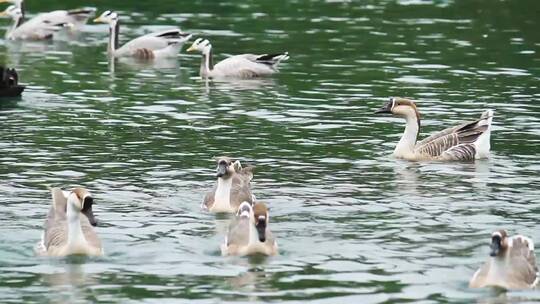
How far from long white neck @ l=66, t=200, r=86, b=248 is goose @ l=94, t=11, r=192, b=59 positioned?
20009 millimetres

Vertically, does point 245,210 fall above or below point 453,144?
above

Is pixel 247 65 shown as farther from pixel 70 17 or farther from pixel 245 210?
pixel 245 210

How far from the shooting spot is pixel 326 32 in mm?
42125

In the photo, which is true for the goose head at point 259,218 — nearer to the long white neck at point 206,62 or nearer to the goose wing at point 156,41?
the long white neck at point 206,62

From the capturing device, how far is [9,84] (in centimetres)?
3114

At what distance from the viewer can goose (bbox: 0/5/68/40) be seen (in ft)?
138

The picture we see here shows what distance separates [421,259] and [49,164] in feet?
25.5

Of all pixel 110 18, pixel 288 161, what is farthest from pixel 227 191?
pixel 110 18

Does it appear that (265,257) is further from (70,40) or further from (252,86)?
(70,40)

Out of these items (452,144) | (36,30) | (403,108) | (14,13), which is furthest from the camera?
(14,13)

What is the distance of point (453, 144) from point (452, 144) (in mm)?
15

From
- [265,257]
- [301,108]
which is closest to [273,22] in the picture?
[301,108]

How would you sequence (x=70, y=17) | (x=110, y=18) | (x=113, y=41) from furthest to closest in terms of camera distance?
(x=70, y=17)
(x=110, y=18)
(x=113, y=41)

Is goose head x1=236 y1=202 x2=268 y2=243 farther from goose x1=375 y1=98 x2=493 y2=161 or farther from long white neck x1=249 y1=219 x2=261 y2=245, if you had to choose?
goose x1=375 y1=98 x2=493 y2=161
